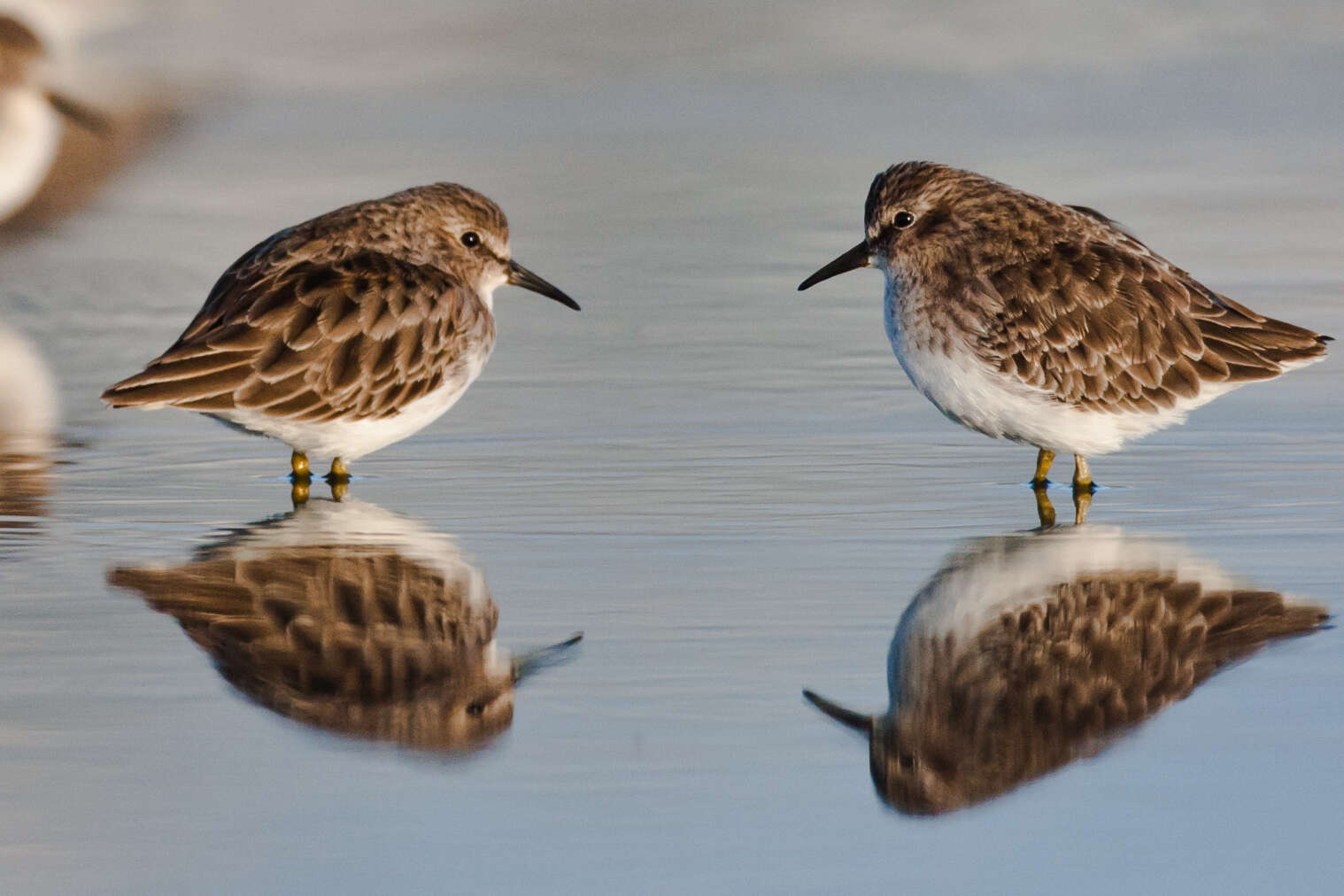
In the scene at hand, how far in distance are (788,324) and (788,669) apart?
643 cm

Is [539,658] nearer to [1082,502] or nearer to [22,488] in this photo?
[1082,502]

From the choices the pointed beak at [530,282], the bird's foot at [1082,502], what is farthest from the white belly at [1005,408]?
the pointed beak at [530,282]

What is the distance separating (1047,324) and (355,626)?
3644mm

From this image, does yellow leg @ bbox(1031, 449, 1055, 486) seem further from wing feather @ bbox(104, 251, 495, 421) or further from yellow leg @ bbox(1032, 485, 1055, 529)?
wing feather @ bbox(104, 251, 495, 421)

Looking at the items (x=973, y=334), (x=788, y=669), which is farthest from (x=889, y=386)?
(x=788, y=669)

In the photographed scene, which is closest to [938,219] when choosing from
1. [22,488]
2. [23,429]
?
[22,488]

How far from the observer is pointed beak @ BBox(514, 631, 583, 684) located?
6.12m

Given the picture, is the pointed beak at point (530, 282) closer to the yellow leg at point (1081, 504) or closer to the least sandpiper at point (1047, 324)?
the least sandpiper at point (1047, 324)

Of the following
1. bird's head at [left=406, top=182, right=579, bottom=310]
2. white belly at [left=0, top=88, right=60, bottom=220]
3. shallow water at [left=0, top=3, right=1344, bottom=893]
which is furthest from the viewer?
white belly at [left=0, top=88, right=60, bottom=220]

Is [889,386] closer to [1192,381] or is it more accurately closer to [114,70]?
[1192,381]

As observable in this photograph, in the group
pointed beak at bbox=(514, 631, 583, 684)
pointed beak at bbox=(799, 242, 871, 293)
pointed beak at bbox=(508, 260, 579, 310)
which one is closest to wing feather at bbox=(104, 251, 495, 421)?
pointed beak at bbox=(508, 260, 579, 310)

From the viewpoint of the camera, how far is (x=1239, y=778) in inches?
204

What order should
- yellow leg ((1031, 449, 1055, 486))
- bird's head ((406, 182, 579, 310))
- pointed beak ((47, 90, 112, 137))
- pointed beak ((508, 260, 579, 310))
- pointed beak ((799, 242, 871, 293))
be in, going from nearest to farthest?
yellow leg ((1031, 449, 1055, 486)), pointed beak ((799, 242, 871, 293)), bird's head ((406, 182, 579, 310)), pointed beak ((508, 260, 579, 310)), pointed beak ((47, 90, 112, 137))

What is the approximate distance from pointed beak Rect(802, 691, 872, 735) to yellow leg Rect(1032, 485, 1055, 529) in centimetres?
243
